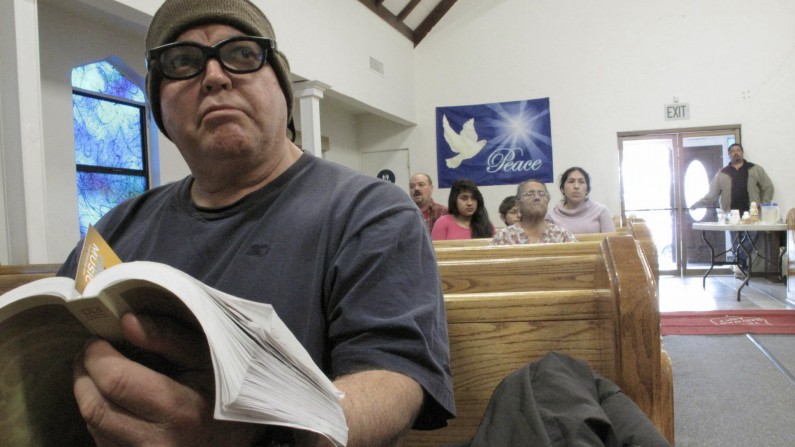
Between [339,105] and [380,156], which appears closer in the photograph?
[339,105]

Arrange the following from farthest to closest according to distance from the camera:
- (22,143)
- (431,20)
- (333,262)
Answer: (431,20), (22,143), (333,262)

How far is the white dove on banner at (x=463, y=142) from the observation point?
8453 millimetres

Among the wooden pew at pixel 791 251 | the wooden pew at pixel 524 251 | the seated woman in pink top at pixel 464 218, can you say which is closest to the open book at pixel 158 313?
the wooden pew at pixel 524 251

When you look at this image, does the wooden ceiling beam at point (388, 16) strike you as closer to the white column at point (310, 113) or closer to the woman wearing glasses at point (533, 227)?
the white column at point (310, 113)

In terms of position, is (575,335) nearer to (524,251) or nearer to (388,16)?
(524,251)

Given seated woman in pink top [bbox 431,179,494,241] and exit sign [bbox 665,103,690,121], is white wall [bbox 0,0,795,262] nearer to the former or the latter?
exit sign [bbox 665,103,690,121]

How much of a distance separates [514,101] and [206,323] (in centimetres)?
832

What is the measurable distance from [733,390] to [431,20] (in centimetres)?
→ 722

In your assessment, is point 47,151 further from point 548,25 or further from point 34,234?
point 548,25

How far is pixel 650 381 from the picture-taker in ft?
2.70

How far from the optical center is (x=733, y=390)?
8.86 ft

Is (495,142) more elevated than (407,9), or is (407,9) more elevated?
(407,9)

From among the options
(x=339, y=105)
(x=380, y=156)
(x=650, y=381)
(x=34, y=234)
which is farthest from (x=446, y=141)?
(x=650, y=381)

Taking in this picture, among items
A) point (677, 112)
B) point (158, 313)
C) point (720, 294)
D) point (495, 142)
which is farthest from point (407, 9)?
point (158, 313)
